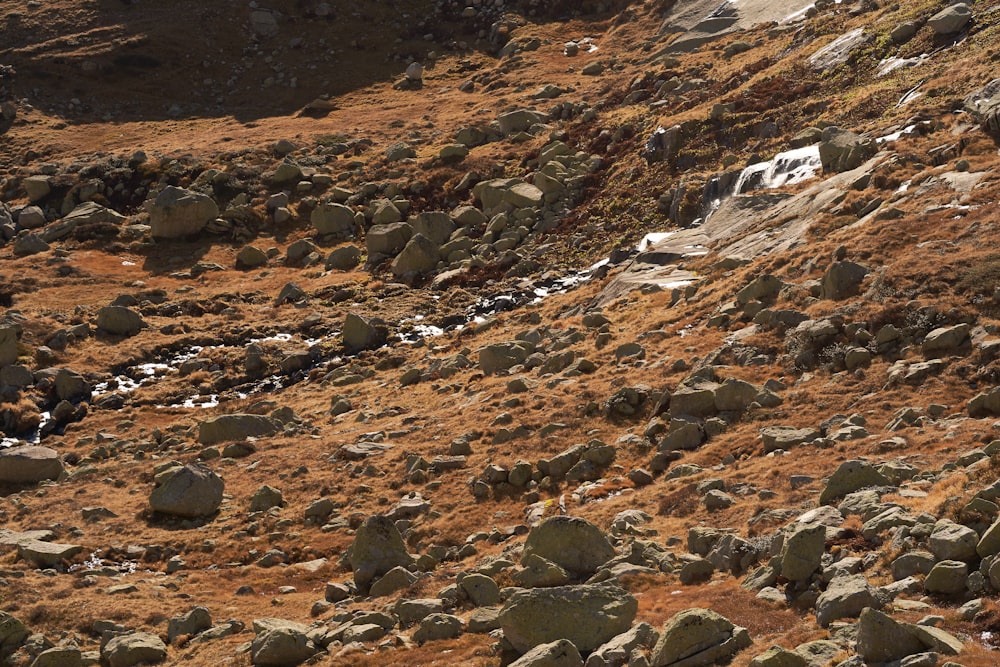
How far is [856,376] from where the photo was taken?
3059cm

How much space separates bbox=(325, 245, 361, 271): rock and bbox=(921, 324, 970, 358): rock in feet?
127

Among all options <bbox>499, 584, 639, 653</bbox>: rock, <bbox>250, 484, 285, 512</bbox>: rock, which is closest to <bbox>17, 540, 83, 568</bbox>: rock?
<bbox>250, 484, 285, 512</bbox>: rock

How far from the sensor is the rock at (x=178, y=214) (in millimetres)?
68750

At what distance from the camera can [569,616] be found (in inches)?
766

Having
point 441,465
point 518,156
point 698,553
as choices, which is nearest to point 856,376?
point 698,553

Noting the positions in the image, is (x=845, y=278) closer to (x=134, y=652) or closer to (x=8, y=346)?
(x=134, y=652)

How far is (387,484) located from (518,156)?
1494 inches

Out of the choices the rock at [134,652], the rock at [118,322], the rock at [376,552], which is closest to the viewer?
the rock at [134,652]

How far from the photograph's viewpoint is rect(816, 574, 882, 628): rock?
55.7 ft

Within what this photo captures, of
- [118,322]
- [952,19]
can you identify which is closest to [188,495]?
[118,322]

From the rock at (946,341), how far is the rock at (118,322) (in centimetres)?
4002

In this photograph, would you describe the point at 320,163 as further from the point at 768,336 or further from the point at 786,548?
the point at 786,548

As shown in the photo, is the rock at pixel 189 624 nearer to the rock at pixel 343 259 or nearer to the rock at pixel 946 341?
the rock at pixel 946 341

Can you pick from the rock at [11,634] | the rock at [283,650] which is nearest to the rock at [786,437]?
the rock at [283,650]
